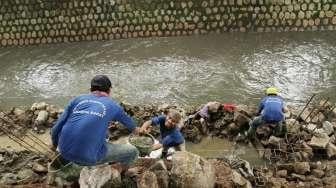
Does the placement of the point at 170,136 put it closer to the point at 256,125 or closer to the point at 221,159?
the point at 221,159

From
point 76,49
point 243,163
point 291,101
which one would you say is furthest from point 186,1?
point 243,163

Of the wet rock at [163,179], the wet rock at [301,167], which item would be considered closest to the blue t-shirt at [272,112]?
the wet rock at [301,167]

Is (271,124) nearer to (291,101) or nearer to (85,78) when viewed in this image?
(291,101)

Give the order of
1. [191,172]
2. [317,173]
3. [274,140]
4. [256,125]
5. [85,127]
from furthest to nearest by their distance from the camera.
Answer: [256,125] → [274,140] → [317,173] → [191,172] → [85,127]

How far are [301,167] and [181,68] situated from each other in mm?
6348

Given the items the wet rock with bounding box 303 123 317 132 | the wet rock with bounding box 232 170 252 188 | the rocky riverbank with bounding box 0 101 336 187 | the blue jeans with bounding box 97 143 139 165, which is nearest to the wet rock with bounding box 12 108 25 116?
the rocky riverbank with bounding box 0 101 336 187

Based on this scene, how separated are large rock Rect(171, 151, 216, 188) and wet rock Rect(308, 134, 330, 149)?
9.07ft

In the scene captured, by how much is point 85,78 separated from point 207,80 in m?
3.37

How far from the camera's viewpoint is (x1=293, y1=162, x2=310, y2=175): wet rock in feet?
26.2

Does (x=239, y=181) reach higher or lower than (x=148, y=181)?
lower

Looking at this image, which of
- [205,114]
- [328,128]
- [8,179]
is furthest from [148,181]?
[328,128]

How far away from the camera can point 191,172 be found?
684cm

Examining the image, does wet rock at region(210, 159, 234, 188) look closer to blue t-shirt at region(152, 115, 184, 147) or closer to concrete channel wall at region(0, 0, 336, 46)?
blue t-shirt at region(152, 115, 184, 147)

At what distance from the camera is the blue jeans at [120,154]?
264 inches
